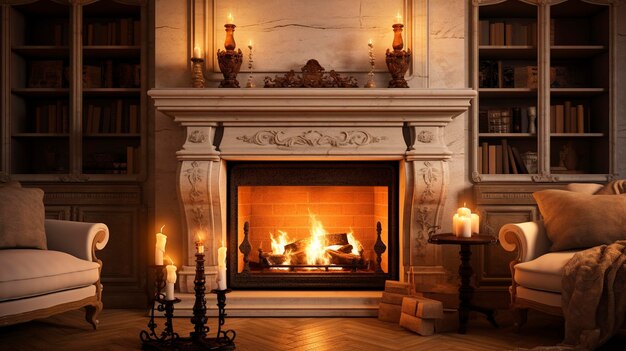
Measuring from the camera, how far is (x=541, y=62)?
14.2 feet

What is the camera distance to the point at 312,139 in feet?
13.3

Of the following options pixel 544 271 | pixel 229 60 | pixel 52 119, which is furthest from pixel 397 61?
pixel 52 119

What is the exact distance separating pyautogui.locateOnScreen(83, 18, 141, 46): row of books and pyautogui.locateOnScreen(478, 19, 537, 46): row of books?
8.18ft

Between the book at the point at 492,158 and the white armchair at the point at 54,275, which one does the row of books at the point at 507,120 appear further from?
the white armchair at the point at 54,275

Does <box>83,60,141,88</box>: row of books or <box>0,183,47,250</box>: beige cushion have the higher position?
<box>83,60,141,88</box>: row of books

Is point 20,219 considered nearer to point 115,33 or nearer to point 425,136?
point 115,33

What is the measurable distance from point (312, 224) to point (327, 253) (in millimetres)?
263

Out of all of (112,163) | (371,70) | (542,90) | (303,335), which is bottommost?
(303,335)

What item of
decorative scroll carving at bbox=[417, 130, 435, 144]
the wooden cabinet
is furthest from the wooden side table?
the wooden cabinet

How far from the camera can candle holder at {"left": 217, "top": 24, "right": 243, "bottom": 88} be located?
4.02 metres

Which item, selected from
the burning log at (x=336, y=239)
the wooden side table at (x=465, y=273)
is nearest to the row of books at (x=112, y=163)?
the burning log at (x=336, y=239)

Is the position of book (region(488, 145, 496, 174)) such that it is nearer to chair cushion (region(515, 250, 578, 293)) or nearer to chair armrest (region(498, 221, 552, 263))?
chair armrest (region(498, 221, 552, 263))

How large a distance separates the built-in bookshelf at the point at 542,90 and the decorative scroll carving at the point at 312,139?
836 millimetres

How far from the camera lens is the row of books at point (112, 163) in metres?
4.50
